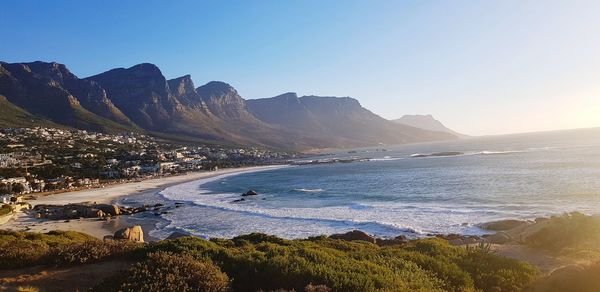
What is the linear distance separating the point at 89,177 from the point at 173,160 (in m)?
49.2

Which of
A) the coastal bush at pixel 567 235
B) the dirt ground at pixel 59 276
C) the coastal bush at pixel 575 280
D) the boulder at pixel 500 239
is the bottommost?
the boulder at pixel 500 239

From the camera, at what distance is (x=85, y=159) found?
12338 centimetres

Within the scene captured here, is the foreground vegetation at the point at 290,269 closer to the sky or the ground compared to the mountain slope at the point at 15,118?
closer to the ground

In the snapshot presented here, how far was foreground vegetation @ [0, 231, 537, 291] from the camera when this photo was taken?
864cm

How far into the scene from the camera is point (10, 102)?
192 m

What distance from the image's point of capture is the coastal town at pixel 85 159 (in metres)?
92.8

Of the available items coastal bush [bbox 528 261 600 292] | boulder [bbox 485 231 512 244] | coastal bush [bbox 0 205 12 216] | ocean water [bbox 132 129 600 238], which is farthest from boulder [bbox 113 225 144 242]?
coastal bush [bbox 0 205 12 216]

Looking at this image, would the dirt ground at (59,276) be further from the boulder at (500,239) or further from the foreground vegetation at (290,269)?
the boulder at (500,239)

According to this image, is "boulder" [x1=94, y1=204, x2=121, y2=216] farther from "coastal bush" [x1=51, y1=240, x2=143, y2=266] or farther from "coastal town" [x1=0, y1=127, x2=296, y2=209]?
"coastal bush" [x1=51, y1=240, x2=143, y2=266]

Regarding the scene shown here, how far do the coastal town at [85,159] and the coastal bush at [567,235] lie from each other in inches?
2797

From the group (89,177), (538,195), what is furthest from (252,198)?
(89,177)

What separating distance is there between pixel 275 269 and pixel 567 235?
18350 millimetres

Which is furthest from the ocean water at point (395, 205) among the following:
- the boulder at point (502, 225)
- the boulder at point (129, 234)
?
the boulder at point (129, 234)

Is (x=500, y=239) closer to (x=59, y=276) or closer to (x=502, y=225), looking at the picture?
(x=502, y=225)
